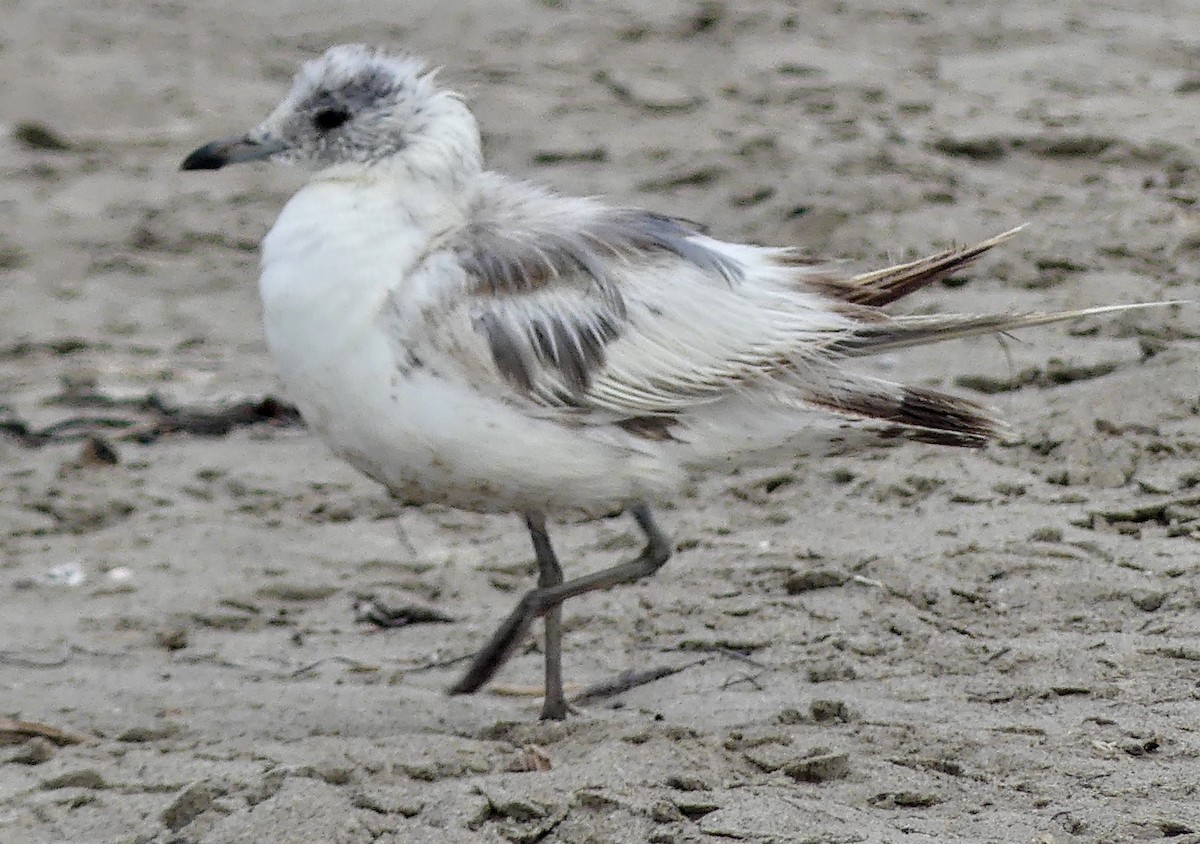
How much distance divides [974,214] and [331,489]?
2.67m

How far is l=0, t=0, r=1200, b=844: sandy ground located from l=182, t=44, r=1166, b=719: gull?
0.56m

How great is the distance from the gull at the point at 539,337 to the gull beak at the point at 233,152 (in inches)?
2.0

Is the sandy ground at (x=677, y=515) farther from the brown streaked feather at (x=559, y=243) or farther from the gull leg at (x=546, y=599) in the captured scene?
the brown streaked feather at (x=559, y=243)

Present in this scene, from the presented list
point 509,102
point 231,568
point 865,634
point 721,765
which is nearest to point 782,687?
point 865,634

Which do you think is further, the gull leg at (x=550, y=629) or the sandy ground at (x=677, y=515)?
the gull leg at (x=550, y=629)

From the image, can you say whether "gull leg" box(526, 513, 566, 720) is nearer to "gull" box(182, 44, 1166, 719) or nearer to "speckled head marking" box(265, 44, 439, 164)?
"gull" box(182, 44, 1166, 719)

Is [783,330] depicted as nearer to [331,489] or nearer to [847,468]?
[847,468]

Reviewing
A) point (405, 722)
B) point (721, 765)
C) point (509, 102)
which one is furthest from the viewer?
point (509, 102)

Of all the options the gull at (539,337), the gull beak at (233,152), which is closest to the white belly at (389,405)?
the gull at (539,337)

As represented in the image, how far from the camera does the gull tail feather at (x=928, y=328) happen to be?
15.2ft

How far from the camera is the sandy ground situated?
13.1 feet

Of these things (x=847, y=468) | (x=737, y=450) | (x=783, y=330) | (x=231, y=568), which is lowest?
(x=231, y=568)

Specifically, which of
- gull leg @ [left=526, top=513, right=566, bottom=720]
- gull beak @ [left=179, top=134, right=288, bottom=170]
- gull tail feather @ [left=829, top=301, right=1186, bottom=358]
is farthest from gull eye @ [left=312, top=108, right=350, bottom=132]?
gull tail feather @ [left=829, top=301, right=1186, bottom=358]

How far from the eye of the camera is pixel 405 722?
4695 millimetres
